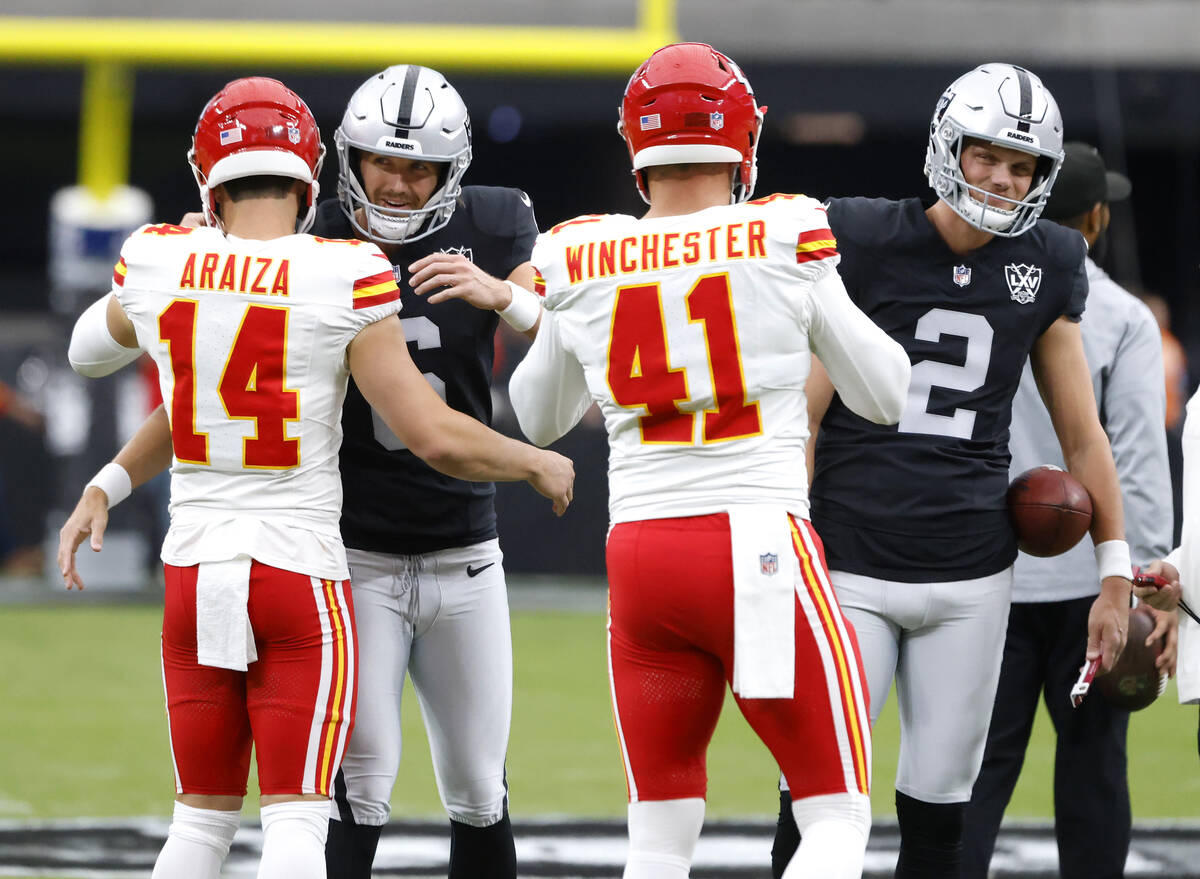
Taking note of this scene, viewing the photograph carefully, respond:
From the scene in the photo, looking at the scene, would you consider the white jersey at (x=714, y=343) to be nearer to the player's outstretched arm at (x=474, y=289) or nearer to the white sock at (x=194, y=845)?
the player's outstretched arm at (x=474, y=289)

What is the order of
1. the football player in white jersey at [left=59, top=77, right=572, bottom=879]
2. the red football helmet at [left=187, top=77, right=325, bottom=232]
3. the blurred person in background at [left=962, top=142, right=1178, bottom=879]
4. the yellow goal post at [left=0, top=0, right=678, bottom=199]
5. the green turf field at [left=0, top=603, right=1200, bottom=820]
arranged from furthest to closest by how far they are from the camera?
the yellow goal post at [left=0, top=0, right=678, bottom=199], the green turf field at [left=0, top=603, right=1200, bottom=820], the blurred person in background at [left=962, top=142, right=1178, bottom=879], the red football helmet at [left=187, top=77, right=325, bottom=232], the football player in white jersey at [left=59, top=77, right=572, bottom=879]

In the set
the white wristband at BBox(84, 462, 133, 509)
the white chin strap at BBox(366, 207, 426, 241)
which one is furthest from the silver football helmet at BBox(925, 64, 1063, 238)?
the white wristband at BBox(84, 462, 133, 509)

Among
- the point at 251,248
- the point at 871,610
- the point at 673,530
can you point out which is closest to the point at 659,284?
the point at 673,530

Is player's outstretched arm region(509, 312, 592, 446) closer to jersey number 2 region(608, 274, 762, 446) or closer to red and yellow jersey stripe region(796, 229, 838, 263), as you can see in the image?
jersey number 2 region(608, 274, 762, 446)

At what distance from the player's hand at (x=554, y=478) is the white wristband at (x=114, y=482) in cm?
88

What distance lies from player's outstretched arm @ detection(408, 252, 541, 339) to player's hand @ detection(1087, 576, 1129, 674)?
52.3 inches

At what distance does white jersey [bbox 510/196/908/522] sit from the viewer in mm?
2861

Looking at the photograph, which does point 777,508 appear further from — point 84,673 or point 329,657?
point 84,673

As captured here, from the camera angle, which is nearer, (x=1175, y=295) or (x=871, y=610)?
(x=871, y=610)

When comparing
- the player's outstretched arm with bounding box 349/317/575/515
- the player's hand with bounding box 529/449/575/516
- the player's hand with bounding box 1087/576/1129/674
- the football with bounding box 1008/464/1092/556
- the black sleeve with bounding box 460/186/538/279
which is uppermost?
the black sleeve with bounding box 460/186/538/279

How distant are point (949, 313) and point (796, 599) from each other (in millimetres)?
912

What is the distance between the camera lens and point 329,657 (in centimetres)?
309

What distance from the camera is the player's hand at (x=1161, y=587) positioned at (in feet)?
11.8

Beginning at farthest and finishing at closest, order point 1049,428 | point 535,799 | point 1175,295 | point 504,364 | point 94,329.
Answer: point 1175,295, point 504,364, point 535,799, point 1049,428, point 94,329
